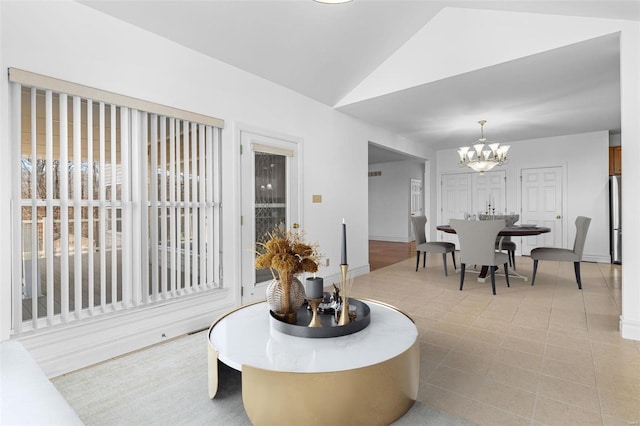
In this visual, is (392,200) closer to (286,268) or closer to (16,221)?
(286,268)

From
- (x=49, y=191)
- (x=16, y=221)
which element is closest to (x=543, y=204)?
(x=49, y=191)

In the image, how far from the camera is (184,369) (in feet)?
7.19

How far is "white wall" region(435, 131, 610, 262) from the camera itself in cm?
609

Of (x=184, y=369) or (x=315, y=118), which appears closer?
(x=184, y=369)

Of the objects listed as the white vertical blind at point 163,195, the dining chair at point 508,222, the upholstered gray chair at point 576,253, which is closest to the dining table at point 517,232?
the dining chair at point 508,222

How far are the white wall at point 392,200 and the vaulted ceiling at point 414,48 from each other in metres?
5.02

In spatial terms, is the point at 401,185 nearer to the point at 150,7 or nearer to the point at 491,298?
the point at 491,298

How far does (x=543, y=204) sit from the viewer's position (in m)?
6.68

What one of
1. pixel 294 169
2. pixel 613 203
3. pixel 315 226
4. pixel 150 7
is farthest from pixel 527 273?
pixel 150 7

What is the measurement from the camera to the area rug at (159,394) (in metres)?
1.67

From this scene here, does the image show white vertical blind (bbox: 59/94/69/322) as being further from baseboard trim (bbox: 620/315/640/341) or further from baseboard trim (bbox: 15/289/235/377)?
baseboard trim (bbox: 620/315/640/341)

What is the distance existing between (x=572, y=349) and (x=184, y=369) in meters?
2.82

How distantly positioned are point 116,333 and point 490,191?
23.8ft

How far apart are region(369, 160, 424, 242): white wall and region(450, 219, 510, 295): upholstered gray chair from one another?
536 centimetres
